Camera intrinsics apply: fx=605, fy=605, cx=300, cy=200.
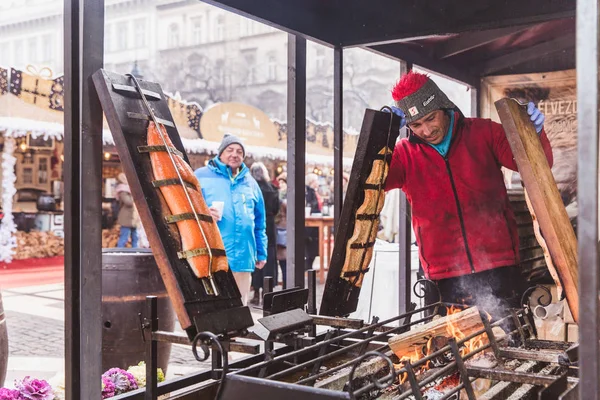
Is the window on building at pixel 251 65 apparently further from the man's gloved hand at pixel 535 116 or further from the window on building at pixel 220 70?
the man's gloved hand at pixel 535 116

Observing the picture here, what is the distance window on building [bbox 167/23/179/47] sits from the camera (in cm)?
2941

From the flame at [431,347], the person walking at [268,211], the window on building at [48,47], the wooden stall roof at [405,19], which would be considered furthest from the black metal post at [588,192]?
the window on building at [48,47]

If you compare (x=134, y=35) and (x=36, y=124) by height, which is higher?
(x=134, y=35)

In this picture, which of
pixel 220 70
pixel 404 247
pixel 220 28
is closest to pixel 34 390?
pixel 404 247

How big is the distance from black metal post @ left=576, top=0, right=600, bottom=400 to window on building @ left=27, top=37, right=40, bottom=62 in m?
27.6

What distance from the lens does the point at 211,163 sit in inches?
246

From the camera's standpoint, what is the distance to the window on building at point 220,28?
31406mm

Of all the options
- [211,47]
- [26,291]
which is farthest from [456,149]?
[211,47]

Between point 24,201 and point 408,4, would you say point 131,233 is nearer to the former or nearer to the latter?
point 24,201

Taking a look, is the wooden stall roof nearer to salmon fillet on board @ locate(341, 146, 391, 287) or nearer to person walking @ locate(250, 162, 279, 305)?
salmon fillet on board @ locate(341, 146, 391, 287)

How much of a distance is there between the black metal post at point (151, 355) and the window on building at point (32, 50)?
2598 centimetres

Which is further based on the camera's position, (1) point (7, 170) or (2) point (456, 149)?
(1) point (7, 170)

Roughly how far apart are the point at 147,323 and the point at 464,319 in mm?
1560

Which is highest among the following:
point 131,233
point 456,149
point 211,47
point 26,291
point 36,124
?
point 211,47
